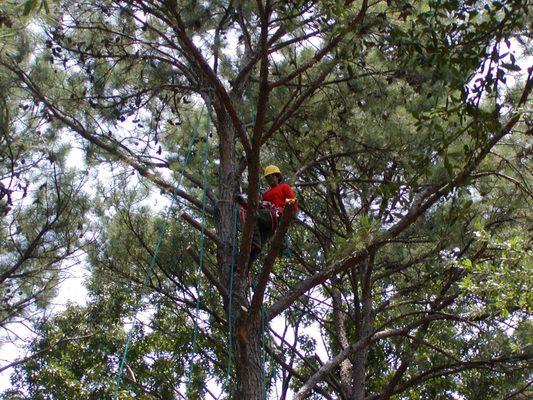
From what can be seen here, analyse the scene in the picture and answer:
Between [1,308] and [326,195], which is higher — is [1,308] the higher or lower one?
the lower one

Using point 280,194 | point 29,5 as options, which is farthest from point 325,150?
point 29,5

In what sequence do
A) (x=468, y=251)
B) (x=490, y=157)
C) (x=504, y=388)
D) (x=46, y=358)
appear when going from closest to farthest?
(x=490, y=157) < (x=468, y=251) < (x=504, y=388) < (x=46, y=358)

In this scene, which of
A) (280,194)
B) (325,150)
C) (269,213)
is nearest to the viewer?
(269,213)

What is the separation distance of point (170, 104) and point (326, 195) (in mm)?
1762

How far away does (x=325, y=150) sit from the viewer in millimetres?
7043

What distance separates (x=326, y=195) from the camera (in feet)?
25.1

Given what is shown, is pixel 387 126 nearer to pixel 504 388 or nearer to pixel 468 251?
pixel 468 251

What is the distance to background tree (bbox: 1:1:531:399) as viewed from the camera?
4605 millimetres

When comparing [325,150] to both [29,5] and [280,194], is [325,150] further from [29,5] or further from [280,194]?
[29,5]

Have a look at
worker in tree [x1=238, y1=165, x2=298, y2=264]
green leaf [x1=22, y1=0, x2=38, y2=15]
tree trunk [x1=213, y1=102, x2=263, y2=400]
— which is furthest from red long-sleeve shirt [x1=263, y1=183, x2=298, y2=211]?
green leaf [x1=22, y1=0, x2=38, y2=15]

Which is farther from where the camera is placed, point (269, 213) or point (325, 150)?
point (325, 150)

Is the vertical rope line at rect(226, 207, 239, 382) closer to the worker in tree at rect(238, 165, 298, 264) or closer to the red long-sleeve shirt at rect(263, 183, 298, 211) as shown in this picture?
the worker in tree at rect(238, 165, 298, 264)

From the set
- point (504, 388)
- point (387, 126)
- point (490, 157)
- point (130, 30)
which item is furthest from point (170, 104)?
point (504, 388)

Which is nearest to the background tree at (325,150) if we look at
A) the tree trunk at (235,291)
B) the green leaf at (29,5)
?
the tree trunk at (235,291)
